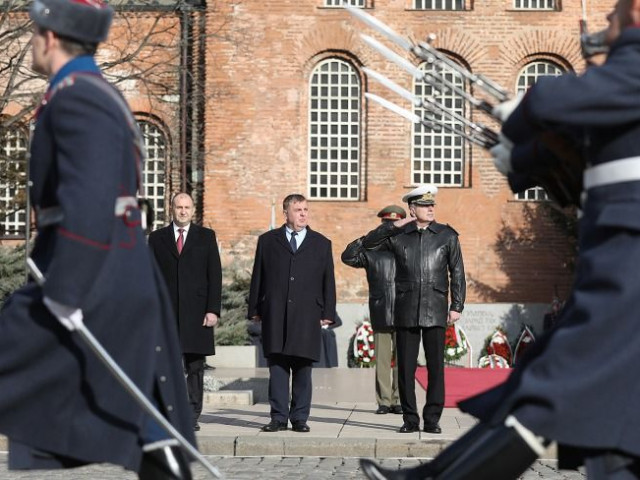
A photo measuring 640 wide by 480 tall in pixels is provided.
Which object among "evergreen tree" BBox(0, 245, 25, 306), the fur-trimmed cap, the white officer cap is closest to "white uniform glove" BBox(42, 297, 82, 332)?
the fur-trimmed cap

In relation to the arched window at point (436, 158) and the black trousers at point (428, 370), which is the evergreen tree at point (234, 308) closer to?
the arched window at point (436, 158)

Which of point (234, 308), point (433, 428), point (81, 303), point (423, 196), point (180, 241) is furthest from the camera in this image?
point (234, 308)

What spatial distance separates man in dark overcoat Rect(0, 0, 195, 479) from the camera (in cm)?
534

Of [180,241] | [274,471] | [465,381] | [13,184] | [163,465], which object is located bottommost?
[274,471]

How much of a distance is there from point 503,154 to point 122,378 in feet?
5.08

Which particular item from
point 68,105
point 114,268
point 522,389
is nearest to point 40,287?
point 114,268

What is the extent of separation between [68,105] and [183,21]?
2910 cm

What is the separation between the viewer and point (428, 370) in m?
13.3

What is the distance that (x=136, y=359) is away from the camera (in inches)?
216

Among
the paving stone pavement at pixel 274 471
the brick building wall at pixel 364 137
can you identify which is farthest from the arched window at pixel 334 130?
the paving stone pavement at pixel 274 471

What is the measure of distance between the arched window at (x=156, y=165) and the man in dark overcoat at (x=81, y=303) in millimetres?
28964

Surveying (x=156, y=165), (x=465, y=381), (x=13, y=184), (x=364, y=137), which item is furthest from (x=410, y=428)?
(x=156, y=165)

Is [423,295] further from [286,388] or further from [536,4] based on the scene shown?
[536,4]

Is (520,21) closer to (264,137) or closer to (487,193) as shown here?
(487,193)
